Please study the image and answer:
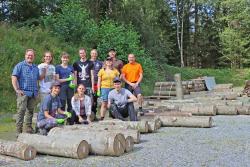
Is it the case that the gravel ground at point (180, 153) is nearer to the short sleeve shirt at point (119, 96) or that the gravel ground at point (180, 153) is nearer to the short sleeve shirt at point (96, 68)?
the short sleeve shirt at point (119, 96)

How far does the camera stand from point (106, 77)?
35.4 ft

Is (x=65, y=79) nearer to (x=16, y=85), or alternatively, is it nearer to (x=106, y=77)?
(x=106, y=77)

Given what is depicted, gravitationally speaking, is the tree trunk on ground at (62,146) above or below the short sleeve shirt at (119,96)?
below

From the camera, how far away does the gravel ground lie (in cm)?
677

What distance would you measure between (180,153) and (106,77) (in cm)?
386

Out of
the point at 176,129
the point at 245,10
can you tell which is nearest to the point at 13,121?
the point at 176,129

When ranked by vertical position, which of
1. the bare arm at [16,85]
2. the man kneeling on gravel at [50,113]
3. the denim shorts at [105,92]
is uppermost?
the bare arm at [16,85]

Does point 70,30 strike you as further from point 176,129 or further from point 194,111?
point 176,129

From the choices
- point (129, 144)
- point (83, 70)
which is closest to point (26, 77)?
point (83, 70)

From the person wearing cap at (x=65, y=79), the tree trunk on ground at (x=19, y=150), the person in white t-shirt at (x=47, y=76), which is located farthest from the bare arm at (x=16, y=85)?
the tree trunk on ground at (x=19, y=150)

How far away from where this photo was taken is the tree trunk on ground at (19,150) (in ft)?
23.6

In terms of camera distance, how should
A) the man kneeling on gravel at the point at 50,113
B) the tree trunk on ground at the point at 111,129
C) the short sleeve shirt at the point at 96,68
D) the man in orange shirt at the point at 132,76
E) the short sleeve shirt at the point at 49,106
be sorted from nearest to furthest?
the tree trunk on ground at the point at 111,129 → the man kneeling on gravel at the point at 50,113 → the short sleeve shirt at the point at 49,106 → the short sleeve shirt at the point at 96,68 → the man in orange shirt at the point at 132,76

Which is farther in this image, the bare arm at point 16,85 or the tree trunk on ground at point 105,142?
the bare arm at point 16,85

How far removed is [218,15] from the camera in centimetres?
5144
